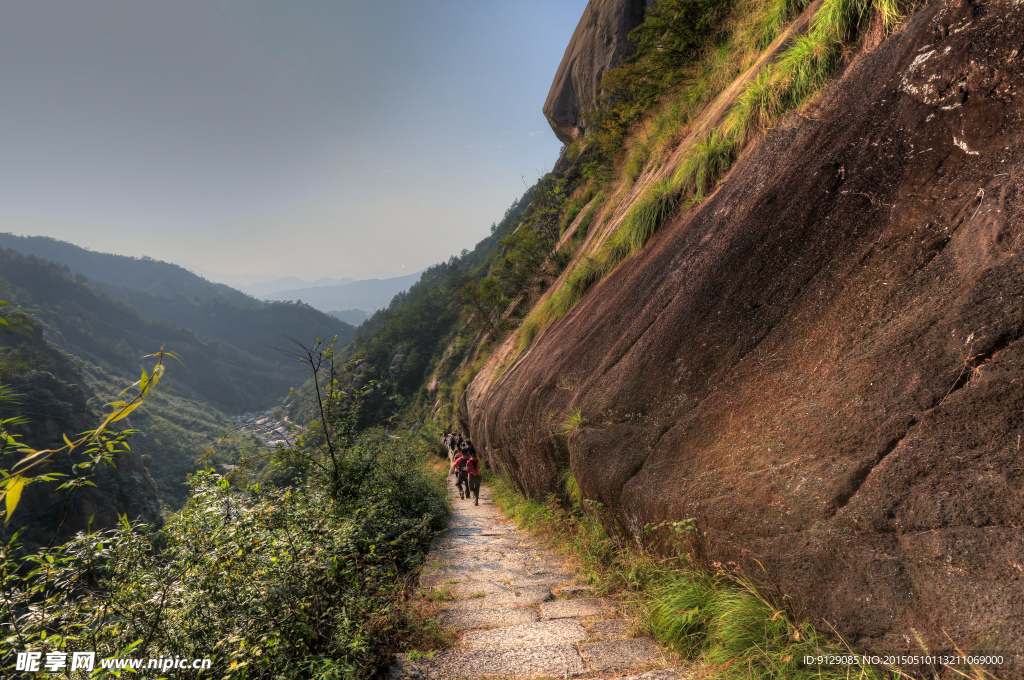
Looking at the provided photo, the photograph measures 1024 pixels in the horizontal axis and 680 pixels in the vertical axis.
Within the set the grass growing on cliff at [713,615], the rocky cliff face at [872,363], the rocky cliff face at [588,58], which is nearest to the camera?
the rocky cliff face at [872,363]

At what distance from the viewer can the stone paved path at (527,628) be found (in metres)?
3.04

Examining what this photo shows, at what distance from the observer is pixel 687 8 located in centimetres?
877

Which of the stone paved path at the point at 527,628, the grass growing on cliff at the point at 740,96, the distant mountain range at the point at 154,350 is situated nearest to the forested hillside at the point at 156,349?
the distant mountain range at the point at 154,350

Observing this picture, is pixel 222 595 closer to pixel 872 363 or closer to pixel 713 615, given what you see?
pixel 713 615

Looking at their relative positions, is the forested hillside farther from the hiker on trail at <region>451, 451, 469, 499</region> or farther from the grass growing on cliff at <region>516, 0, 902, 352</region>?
the grass growing on cliff at <region>516, 0, 902, 352</region>

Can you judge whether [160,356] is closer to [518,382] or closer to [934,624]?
[934,624]

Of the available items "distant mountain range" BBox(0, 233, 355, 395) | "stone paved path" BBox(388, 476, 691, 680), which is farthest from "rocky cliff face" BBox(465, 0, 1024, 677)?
"distant mountain range" BBox(0, 233, 355, 395)

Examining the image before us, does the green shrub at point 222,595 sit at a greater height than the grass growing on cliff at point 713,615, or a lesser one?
greater

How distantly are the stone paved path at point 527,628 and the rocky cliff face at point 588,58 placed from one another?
48.2 feet

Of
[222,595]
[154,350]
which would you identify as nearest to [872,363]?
[222,595]

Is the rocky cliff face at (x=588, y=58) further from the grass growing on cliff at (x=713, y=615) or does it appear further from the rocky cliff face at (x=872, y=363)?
the grass growing on cliff at (x=713, y=615)

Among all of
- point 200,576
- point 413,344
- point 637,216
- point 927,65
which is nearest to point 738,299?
point 927,65

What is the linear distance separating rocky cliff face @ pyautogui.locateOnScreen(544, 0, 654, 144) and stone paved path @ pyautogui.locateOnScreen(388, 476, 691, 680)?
48.2ft

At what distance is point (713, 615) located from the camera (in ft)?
9.78
